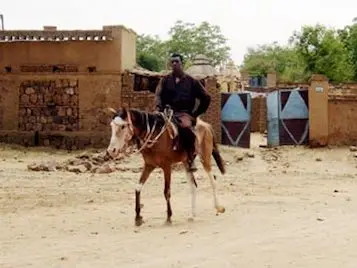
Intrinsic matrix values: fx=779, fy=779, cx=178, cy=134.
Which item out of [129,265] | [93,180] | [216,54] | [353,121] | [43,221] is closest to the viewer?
[129,265]

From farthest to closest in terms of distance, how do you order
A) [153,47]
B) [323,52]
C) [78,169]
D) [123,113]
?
[153,47] → [323,52] → [78,169] → [123,113]

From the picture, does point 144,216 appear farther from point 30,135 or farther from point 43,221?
point 30,135

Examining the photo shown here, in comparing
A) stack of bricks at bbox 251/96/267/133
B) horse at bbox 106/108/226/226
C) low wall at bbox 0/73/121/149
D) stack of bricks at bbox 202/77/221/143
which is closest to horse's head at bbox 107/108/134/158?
horse at bbox 106/108/226/226

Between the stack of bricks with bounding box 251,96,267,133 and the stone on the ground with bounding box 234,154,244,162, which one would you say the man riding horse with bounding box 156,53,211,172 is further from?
the stack of bricks with bounding box 251,96,267,133

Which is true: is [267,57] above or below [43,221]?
above

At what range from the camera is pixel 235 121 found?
23.5 metres

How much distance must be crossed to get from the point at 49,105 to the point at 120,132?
14.0m

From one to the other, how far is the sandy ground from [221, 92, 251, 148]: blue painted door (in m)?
4.03

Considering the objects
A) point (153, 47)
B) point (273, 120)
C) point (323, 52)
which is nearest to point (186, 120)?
point (273, 120)

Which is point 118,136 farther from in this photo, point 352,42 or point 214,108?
point 352,42

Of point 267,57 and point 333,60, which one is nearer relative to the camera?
point 333,60

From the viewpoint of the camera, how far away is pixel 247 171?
19.5m

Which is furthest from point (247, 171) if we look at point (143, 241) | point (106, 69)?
point (143, 241)

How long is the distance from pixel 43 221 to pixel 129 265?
356 cm
